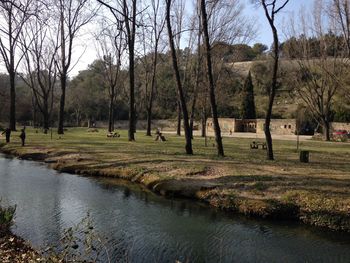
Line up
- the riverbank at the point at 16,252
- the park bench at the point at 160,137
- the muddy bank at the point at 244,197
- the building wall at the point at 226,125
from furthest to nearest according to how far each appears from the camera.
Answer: the building wall at the point at 226,125, the park bench at the point at 160,137, the muddy bank at the point at 244,197, the riverbank at the point at 16,252

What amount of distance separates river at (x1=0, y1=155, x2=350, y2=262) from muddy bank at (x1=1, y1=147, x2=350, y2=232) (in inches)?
20.3

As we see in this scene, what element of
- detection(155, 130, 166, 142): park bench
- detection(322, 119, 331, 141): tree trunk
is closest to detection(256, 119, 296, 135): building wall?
detection(322, 119, 331, 141): tree trunk

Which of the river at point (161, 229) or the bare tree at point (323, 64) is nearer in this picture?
the river at point (161, 229)

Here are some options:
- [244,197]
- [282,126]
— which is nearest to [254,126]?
[282,126]

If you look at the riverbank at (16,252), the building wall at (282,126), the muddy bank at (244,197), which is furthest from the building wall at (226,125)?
the riverbank at (16,252)

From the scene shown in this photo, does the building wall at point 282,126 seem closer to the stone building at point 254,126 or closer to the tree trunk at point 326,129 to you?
the stone building at point 254,126

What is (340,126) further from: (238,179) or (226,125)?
(238,179)

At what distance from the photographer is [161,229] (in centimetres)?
1180

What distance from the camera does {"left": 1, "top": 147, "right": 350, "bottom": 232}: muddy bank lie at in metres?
12.8

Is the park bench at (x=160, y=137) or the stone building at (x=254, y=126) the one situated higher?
the stone building at (x=254, y=126)

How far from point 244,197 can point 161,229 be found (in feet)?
12.9

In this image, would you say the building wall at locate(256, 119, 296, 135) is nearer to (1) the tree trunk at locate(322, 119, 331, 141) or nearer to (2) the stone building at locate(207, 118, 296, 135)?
(2) the stone building at locate(207, 118, 296, 135)

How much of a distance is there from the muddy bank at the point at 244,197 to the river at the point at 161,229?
0.52 m

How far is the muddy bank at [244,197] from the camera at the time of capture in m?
12.8
